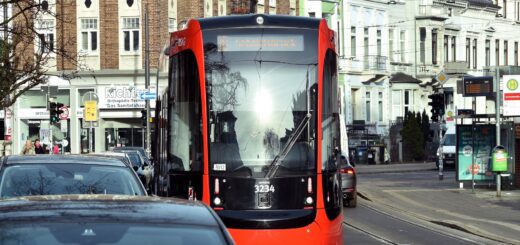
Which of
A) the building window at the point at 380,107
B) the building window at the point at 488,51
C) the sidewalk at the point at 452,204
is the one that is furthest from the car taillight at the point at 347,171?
the building window at the point at 488,51

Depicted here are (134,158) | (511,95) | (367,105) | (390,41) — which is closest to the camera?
(511,95)

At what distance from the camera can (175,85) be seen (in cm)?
1570

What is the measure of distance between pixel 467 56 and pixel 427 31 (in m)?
6.73

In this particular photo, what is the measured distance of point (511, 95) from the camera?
3150 centimetres

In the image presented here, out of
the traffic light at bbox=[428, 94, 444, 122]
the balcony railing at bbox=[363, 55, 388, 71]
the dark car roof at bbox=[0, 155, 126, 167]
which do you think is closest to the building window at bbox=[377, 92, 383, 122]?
the balcony railing at bbox=[363, 55, 388, 71]

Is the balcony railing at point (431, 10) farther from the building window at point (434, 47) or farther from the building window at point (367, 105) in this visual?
the building window at point (367, 105)

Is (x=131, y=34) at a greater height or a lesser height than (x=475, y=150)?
greater

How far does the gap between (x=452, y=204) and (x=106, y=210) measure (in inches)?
964

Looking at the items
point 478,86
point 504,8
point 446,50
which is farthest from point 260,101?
point 504,8

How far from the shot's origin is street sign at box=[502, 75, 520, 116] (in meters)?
31.4

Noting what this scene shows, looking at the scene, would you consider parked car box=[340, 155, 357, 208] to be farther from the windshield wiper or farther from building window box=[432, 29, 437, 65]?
building window box=[432, 29, 437, 65]

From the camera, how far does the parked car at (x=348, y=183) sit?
94.9 ft

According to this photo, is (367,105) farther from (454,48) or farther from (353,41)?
(454,48)

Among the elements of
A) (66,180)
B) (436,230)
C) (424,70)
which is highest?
(424,70)
